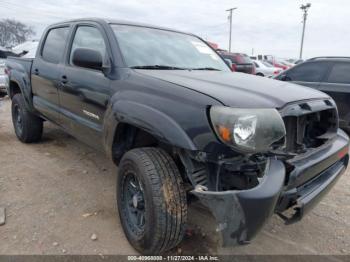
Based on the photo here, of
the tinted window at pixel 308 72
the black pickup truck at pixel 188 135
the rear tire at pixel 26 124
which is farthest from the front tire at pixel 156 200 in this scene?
the tinted window at pixel 308 72

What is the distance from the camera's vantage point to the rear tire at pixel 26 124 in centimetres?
482

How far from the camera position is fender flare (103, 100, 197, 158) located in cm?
203

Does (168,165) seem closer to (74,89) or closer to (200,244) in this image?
(200,244)

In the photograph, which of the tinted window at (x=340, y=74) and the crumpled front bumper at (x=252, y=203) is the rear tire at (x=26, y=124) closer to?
the crumpled front bumper at (x=252, y=203)

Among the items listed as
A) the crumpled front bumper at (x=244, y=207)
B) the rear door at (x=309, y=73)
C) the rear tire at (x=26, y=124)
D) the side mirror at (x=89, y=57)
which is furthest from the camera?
the rear door at (x=309, y=73)

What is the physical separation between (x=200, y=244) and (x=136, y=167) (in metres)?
0.88

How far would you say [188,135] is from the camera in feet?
6.53

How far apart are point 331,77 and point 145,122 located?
4.96 metres

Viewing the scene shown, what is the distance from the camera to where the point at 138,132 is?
8.86 feet

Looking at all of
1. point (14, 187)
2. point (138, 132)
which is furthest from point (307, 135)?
point (14, 187)

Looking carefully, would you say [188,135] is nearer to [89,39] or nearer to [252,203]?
[252,203]

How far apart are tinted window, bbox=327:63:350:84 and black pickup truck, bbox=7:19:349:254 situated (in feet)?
11.3

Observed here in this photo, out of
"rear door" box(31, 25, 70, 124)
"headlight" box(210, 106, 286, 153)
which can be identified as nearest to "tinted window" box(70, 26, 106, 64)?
"rear door" box(31, 25, 70, 124)

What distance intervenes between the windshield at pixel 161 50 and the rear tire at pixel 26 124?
2.46 meters
